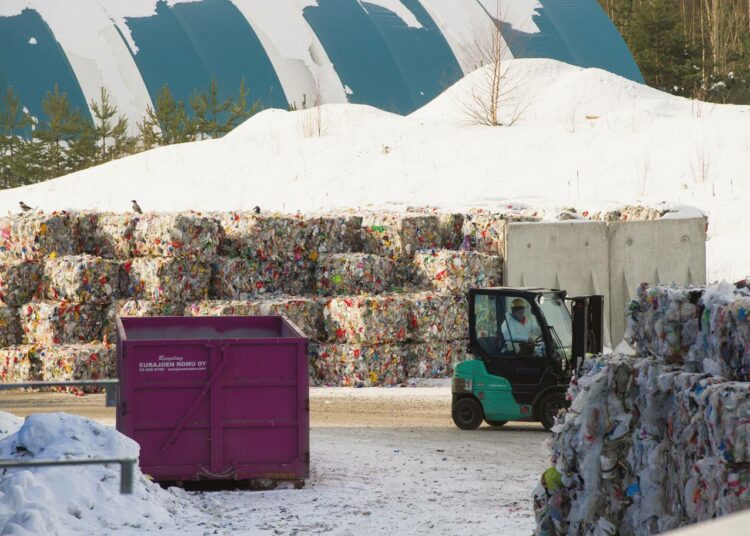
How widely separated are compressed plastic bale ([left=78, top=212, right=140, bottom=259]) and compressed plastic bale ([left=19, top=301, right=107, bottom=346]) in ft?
3.52

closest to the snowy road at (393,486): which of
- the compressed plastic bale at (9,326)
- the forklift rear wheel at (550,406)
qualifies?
the forklift rear wheel at (550,406)

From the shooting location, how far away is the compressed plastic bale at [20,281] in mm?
20219

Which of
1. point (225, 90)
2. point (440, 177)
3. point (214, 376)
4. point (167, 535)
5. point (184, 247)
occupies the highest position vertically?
point (225, 90)

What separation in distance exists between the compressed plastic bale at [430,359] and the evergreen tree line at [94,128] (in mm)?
26146

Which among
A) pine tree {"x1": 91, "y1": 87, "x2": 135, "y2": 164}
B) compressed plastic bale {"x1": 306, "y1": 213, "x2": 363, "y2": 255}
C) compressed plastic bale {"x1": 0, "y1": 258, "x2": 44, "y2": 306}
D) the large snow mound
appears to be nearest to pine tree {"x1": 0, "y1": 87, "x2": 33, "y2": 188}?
pine tree {"x1": 91, "y1": 87, "x2": 135, "y2": 164}

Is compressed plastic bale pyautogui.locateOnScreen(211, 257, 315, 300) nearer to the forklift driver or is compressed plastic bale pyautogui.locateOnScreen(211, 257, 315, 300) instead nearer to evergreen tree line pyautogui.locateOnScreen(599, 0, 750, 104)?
the forklift driver

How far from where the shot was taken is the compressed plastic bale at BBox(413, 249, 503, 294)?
66.2 ft

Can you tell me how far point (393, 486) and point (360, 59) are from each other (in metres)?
35.7

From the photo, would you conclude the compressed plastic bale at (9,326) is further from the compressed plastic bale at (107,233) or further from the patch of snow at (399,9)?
the patch of snow at (399,9)

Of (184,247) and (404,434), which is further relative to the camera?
(184,247)

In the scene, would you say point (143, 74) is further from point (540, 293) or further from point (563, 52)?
point (540, 293)

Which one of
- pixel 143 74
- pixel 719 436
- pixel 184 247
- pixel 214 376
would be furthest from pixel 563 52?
pixel 719 436

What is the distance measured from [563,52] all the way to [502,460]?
35.9 m

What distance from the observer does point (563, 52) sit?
154ft
